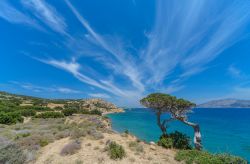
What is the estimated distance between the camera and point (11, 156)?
9.61m

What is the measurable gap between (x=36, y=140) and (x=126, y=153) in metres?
7.57

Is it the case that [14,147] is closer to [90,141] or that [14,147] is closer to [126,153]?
[90,141]

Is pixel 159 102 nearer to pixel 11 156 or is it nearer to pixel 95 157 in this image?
pixel 95 157

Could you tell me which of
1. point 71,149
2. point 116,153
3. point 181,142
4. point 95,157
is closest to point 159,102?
point 181,142

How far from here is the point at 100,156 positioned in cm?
1051

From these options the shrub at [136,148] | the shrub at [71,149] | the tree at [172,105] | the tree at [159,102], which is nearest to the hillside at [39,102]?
the shrub at [71,149]

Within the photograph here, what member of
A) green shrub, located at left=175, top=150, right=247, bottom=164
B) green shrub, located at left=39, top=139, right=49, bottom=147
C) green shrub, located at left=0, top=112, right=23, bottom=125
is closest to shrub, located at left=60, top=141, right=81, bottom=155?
green shrub, located at left=39, top=139, right=49, bottom=147

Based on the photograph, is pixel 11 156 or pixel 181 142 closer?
pixel 11 156

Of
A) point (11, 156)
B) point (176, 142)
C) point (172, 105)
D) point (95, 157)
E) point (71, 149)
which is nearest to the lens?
point (11, 156)

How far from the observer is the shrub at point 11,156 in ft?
30.6

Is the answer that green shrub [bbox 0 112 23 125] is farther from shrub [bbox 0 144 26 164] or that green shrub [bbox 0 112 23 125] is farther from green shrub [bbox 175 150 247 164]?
green shrub [bbox 175 150 247 164]

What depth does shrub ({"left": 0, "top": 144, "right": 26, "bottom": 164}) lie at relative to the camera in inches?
367

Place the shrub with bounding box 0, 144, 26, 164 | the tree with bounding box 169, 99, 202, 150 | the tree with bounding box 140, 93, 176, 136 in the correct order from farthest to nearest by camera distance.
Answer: the tree with bounding box 140, 93, 176, 136
the tree with bounding box 169, 99, 202, 150
the shrub with bounding box 0, 144, 26, 164

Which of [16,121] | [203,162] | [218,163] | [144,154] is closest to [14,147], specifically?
[144,154]
